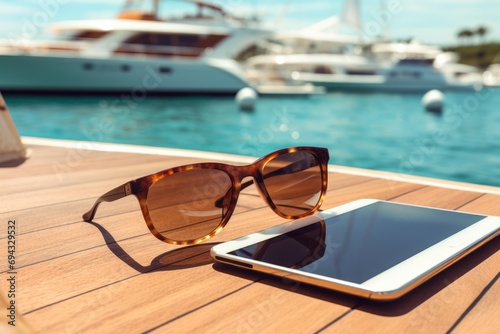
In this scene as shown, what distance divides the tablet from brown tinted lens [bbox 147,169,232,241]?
7cm

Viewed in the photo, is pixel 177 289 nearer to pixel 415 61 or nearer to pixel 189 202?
pixel 189 202

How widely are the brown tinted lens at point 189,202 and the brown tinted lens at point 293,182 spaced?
0.10 metres

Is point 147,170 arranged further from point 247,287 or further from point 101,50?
point 101,50

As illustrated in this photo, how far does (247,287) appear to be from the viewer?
0.66 m

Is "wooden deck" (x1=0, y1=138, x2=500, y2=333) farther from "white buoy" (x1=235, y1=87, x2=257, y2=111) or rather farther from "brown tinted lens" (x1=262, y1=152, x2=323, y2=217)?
"white buoy" (x1=235, y1=87, x2=257, y2=111)

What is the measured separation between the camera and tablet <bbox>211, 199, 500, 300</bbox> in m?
0.62

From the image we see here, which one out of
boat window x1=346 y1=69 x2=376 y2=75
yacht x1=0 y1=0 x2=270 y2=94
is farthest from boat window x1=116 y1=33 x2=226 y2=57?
boat window x1=346 y1=69 x2=376 y2=75

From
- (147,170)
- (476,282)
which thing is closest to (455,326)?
(476,282)

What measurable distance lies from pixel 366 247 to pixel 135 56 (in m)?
14.8

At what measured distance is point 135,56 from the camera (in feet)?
48.5

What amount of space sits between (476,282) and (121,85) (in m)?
14.6

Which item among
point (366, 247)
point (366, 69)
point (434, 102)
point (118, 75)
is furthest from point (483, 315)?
point (366, 69)

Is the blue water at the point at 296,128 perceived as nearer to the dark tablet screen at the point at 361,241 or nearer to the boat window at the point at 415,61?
the boat window at the point at 415,61

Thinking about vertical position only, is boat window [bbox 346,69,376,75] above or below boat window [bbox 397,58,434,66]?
below
